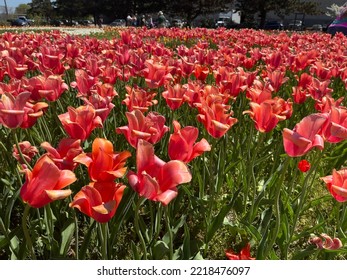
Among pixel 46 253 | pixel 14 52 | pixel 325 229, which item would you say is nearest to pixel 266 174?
pixel 325 229

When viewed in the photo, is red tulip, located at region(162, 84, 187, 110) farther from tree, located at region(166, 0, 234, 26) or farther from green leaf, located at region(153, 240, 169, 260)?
tree, located at region(166, 0, 234, 26)

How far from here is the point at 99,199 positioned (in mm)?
1154

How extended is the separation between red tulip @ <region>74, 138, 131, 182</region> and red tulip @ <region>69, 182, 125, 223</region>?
3cm

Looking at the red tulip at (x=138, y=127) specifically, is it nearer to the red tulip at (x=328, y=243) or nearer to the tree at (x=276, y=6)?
the red tulip at (x=328, y=243)

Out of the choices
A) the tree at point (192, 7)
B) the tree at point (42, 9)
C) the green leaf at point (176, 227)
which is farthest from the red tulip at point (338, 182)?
the tree at point (42, 9)

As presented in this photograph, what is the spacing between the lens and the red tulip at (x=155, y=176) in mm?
1179

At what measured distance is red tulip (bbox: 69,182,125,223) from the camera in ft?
3.71

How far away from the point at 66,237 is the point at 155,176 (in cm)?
73

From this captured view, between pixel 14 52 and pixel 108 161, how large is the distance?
8.41ft

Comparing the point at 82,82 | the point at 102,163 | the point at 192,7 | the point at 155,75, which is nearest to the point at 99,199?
the point at 102,163

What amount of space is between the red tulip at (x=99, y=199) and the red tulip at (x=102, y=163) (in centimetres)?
3

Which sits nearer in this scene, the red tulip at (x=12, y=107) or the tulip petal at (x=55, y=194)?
the tulip petal at (x=55, y=194)

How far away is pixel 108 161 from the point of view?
1221mm

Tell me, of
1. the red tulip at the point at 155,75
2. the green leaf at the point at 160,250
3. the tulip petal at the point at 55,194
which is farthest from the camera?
the red tulip at the point at 155,75
